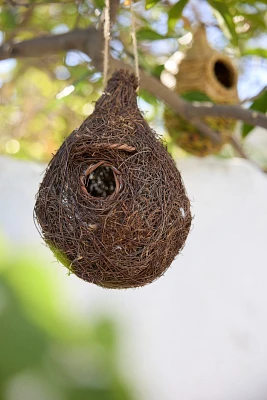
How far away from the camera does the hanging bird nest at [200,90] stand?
1488 mm

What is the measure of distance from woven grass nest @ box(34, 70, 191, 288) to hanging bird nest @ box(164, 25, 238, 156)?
78 cm

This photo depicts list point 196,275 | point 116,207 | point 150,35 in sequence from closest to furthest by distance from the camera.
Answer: point 116,207 → point 150,35 → point 196,275

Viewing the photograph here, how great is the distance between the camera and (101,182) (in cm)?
80

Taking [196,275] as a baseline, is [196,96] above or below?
above

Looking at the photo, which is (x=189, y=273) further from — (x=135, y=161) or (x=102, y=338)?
(x=102, y=338)

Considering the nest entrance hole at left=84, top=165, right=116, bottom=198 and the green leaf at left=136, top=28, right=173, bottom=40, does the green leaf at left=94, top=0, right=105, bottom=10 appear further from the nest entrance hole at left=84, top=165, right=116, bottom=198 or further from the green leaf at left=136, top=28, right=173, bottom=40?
the nest entrance hole at left=84, top=165, right=116, bottom=198

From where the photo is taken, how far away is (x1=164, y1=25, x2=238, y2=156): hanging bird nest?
1488 millimetres

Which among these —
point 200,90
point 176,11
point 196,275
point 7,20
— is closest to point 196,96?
point 200,90

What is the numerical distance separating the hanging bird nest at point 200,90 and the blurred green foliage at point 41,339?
972 mm

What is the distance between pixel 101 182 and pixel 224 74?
3.22 feet

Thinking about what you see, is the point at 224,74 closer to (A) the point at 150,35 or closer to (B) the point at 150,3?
(A) the point at 150,35

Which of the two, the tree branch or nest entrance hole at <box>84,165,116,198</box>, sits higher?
nest entrance hole at <box>84,165,116,198</box>

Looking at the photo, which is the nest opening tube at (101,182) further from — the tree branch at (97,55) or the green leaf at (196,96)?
the green leaf at (196,96)

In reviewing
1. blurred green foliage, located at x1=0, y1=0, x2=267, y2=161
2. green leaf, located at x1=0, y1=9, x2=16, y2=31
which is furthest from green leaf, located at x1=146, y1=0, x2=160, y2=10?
green leaf, located at x1=0, y1=9, x2=16, y2=31
